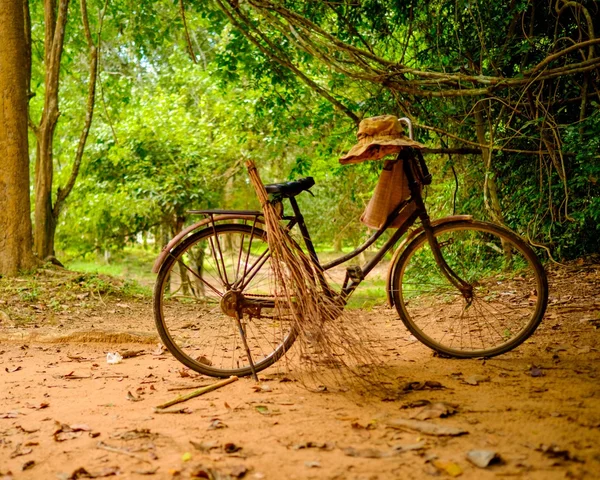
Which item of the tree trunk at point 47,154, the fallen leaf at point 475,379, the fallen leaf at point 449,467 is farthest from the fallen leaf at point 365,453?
the tree trunk at point 47,154

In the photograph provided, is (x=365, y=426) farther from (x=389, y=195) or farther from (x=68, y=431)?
(x=389, y=195)

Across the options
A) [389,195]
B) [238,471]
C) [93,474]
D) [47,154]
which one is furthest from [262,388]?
[47,154]

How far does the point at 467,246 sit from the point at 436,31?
2396 millimetres

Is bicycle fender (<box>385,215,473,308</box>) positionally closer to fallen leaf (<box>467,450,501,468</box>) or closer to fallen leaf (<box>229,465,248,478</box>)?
fallen leaf (<box>467,450,501,468</box>)

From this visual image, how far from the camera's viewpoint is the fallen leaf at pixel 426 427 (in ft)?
7.59

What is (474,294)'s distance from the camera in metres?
3.70

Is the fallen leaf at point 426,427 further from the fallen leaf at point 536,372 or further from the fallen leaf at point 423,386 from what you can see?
the fallen leaf at point 536,372

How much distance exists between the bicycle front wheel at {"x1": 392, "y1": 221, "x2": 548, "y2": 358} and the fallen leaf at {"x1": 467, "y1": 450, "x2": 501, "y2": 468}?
1.45 meters

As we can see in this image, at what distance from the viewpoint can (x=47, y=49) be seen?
7.45m

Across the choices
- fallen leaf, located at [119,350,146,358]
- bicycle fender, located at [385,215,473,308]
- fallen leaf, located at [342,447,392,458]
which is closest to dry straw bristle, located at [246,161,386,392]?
bicycle fender, located at [385,215,473,308]

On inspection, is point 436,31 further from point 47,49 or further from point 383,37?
point 47,49

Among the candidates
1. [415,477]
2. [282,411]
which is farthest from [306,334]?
[415,477]

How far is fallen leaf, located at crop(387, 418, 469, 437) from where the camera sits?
231 centimetres

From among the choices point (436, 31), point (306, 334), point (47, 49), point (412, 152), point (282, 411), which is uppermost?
point (47, 49)
